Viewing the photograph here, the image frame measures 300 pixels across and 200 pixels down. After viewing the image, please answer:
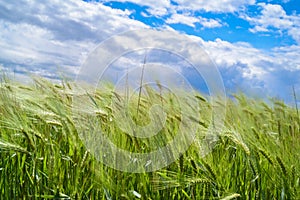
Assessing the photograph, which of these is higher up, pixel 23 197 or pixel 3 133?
pixel 3 133

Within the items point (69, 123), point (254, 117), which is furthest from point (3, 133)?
point (254, 117)

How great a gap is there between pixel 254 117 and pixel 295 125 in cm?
68

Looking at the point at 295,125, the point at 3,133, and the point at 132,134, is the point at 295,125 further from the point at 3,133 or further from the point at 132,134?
the point at 3,133

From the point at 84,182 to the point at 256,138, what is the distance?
2.52 ft

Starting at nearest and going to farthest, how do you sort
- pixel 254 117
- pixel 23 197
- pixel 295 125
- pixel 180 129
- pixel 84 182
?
pixel 84 182 < pixel 23 197 < pixel 180 129 < pixel 295 125 < pixel 254 117

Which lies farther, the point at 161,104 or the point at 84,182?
the point at 161,104

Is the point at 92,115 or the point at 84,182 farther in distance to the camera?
the point at 92,115

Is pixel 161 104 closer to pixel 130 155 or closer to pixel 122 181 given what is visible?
pixel 130 155

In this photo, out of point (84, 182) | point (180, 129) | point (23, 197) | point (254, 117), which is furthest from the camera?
point (254, 117)

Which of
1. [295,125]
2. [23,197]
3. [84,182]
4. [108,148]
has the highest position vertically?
[295,125]

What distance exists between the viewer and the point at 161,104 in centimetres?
212

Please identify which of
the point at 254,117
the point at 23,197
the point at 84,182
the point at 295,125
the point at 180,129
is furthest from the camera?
the point at 254,117

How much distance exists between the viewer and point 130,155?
182 cm

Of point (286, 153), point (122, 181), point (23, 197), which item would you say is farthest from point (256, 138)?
point (23, 197)
